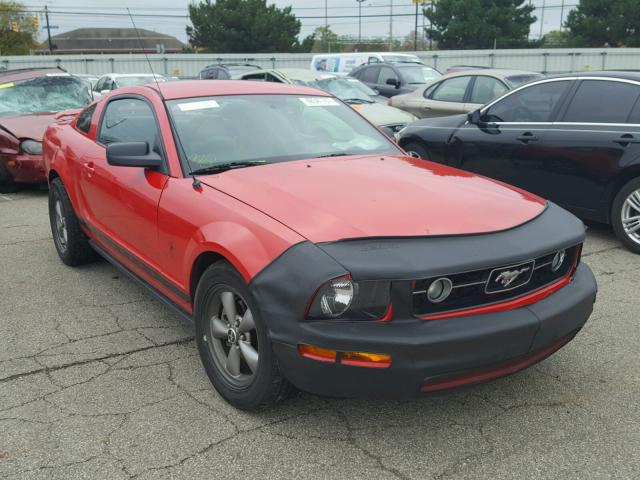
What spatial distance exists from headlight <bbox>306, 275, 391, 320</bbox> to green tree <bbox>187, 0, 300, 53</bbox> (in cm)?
5598

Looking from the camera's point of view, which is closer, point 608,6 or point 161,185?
point 161,185

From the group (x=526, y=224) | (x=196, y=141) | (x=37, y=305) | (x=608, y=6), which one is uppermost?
(x=608, y=6)

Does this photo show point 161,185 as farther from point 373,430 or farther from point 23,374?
point 373,430

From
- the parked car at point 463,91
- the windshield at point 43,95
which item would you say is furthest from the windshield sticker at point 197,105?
the parked car at point 463,91

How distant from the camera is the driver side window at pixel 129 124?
13.8ft

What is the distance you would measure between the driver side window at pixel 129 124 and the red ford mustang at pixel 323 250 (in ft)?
0.07

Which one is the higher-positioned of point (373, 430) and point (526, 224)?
point (526, 224)

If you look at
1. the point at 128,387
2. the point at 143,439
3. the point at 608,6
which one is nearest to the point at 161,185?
the point at 128,387

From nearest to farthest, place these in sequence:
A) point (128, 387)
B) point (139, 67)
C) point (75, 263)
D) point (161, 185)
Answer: point (128, 387), point (161, 185), point (75, 263), point (139, 67)

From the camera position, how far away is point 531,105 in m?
6.98

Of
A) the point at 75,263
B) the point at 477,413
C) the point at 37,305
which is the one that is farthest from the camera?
the point at 75,263

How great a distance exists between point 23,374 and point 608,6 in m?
51.4

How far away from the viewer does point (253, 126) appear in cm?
412

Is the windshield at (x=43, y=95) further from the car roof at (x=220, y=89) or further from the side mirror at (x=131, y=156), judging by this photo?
the side mirror at (x=131, y=156)
